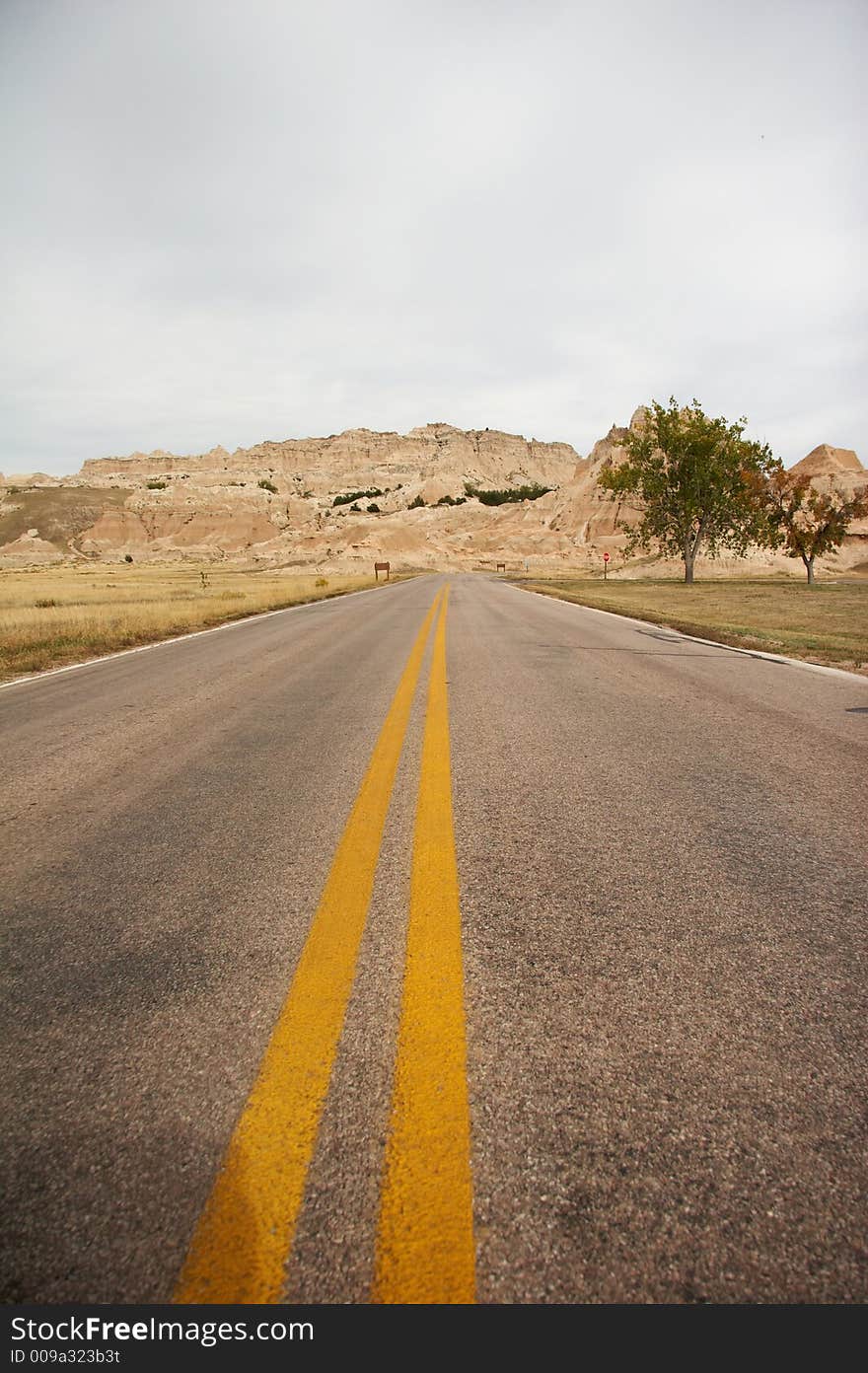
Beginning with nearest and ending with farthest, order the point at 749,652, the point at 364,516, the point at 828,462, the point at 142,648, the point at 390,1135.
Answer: the point at 390,1135, the point at 749,652, the point at 142,648, the point at 828,462, the point at 364,516

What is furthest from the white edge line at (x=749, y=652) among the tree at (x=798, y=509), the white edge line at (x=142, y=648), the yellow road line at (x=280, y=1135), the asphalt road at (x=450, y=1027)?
the tree at (x=798, y=509)

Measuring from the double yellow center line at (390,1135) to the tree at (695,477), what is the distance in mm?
36859

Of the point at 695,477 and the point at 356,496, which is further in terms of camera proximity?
the point at 356,496

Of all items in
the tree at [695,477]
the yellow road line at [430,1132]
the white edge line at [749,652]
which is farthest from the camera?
the tree at [695,477]

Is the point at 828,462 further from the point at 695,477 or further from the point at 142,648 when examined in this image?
the point at 142,648

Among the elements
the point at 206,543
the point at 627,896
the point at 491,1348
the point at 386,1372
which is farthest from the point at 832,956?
the point at 206,543

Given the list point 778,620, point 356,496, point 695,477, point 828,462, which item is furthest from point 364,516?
point 778,620

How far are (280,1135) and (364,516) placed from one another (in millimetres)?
111410

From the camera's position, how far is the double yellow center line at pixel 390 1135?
112 centimetres

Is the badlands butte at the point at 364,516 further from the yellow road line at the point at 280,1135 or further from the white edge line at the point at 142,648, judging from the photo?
the yellow road line at the point at 280,1135

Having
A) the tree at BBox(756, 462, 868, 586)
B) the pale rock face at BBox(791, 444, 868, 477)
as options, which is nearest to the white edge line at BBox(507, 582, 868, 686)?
the tree at BBox(756, 462, 868, 586)

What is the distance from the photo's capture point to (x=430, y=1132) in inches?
54.8

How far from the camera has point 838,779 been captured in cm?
385

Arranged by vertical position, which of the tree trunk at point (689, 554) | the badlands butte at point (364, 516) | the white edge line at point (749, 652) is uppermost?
the badlands butte at point (364, 516)
